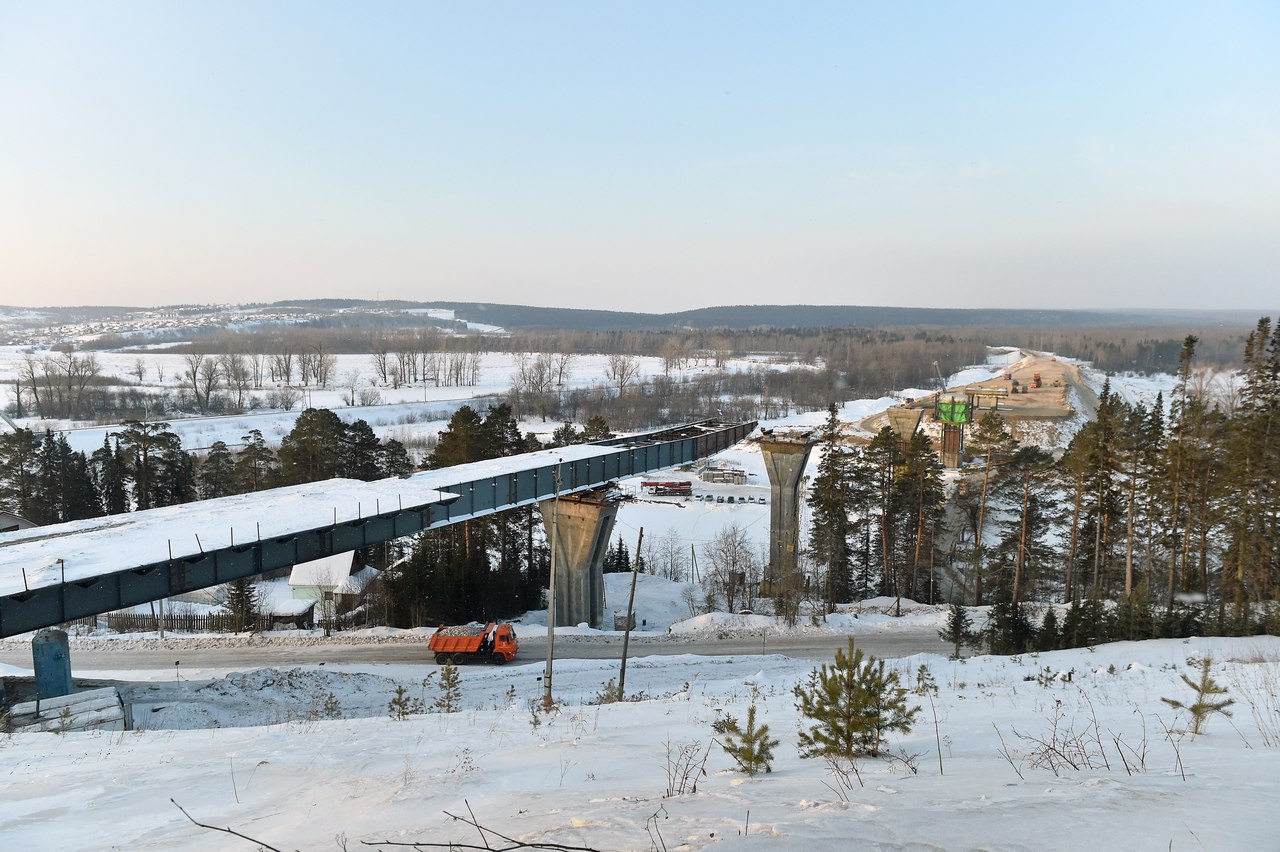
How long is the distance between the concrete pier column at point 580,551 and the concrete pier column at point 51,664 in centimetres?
1575

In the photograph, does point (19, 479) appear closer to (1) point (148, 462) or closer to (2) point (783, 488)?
(1) point (148, 462)

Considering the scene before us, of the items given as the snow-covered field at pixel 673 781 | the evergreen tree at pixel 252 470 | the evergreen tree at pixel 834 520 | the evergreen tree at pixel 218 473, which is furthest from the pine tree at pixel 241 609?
the evergreen tree at pixel 834 520

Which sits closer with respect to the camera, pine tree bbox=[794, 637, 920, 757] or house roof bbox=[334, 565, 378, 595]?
pine tree bbox=[794, 637, 920, 757]

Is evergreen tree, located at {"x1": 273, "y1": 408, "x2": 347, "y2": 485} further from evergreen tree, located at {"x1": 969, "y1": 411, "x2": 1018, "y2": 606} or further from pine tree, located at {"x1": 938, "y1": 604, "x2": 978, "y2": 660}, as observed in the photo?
evergreen tree, located at {"x1": 969, "y1": 411, "x2": 1018, "y2": 606}

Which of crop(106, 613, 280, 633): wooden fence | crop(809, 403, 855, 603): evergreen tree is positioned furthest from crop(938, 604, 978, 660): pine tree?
crop(106, 613, 280, 633): wooden fence

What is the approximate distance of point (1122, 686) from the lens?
44.1 ft

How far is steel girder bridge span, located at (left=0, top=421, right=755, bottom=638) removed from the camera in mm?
16969

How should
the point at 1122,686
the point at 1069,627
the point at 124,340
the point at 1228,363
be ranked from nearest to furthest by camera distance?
the point at 1122,686
the point at 1069,627
the point at 1228,363
the point at 124,340

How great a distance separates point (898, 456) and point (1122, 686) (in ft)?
89.5

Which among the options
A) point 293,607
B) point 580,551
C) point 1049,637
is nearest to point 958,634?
point 1049,637

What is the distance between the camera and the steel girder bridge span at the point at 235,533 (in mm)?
16969

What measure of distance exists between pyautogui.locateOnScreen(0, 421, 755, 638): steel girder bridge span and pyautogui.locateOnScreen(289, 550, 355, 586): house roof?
1070cm

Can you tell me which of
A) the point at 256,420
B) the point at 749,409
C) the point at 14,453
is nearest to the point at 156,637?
the point at 14,453

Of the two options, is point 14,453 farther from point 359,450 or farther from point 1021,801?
point 1021,801
